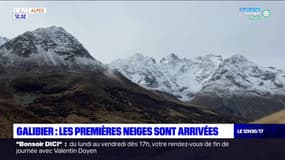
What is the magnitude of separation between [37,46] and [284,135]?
580 ft

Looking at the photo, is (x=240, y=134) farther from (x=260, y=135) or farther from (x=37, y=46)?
(x=37, y=46)

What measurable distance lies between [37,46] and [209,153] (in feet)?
576

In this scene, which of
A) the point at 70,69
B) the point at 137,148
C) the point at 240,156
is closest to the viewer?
the point at 240,156

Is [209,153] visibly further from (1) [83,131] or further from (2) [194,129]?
(1) [83,131]

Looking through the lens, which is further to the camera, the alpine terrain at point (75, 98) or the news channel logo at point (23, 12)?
the alpine terrain at point (75, 98)

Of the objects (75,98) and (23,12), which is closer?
(23,12)

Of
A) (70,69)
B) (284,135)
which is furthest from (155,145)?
(70,69)

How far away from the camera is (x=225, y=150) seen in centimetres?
2966

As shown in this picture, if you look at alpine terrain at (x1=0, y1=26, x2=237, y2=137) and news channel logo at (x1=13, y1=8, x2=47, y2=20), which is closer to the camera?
news channel logo at (x1=13, y1=8, x2=47, y2=20)

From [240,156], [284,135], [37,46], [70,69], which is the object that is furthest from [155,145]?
[37,46]

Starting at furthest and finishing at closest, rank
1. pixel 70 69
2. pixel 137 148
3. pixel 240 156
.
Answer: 1. pixel 70 69
2. pixel 137 148
3. pixel 240 156

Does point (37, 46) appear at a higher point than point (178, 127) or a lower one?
higher

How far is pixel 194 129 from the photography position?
30625mm

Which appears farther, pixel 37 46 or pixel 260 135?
pixel 37 46
